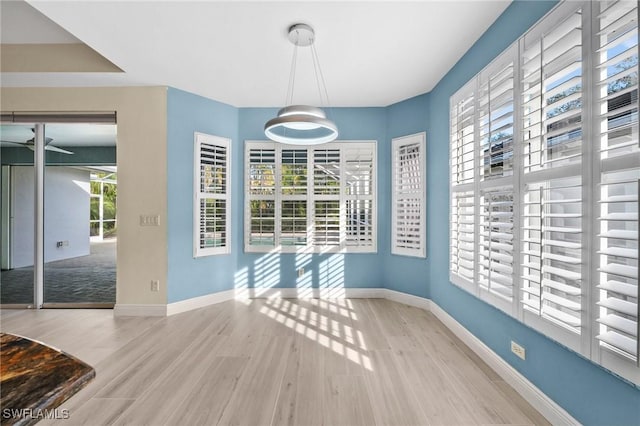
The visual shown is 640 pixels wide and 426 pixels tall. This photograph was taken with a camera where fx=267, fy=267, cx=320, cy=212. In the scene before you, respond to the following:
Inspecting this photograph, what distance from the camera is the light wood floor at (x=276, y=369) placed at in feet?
5.82

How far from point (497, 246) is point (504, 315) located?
557mm

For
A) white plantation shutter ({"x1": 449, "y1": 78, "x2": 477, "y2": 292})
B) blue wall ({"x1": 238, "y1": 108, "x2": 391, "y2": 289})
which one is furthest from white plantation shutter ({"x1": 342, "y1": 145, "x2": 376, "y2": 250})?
white plantation shutter ({"x1": 449, "y1": 78, "x2": 477, "y2": 292})

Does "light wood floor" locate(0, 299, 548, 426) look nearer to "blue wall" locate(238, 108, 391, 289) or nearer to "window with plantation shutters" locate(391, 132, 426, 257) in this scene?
"blue wall" locate(238, 108, 391, 289)

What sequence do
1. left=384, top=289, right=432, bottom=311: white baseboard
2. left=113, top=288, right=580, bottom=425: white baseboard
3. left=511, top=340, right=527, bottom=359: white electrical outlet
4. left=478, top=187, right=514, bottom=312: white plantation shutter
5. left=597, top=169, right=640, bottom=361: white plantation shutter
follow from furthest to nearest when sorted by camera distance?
1. left=384, top=289, right=432, bottom=311: white baseboard
2. left=478, top=187, right=514, bottom=312: white plantation shutter
3. left=511, top=340, right=527, bottom=359: white electrical outlet
4. left=113, top=288, right=580, bottom=425: white baseboard
5. left=597, top=169, right=640, bottom=361: white plantation shutter

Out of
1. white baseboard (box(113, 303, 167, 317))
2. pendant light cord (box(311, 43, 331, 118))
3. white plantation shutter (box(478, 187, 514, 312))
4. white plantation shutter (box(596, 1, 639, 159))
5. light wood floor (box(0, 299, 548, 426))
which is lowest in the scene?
light wood floor (box(0, 299, 548, 426))

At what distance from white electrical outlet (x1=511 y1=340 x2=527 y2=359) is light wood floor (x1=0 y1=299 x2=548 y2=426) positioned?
287 millimetres

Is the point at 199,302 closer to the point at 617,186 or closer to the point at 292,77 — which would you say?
the point at 292,77

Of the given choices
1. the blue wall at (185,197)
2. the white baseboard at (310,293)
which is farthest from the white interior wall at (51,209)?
the white baseboard at (310,293)

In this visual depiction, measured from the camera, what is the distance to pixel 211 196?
12.8 feet

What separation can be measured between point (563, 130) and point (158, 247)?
→ 4.13 m

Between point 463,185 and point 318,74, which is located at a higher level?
point 318,74

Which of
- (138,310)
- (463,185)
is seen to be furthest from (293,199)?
(138,310)

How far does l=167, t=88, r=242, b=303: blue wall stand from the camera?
3551mm

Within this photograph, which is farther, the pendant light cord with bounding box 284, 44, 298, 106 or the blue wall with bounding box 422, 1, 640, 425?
the pendant light cord with bounding box 284, 44, 298, 106
